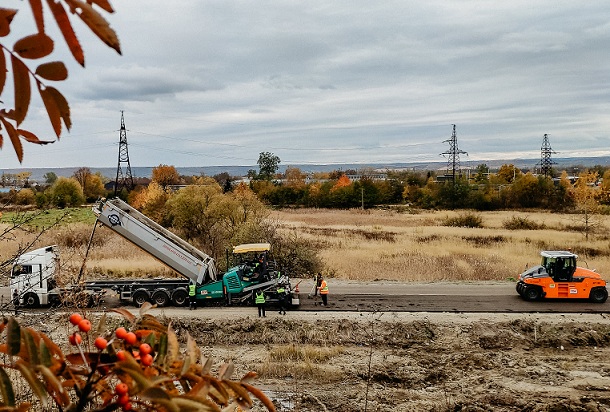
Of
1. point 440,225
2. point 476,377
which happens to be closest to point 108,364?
point 476,377

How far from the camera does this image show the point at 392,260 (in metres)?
26.3

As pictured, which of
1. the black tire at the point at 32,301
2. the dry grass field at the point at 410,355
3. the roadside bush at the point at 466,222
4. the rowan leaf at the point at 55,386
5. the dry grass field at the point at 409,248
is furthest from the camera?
the roadside bush at the point at 466,222

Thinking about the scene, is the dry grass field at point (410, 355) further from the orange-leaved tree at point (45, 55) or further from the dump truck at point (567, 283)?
the orange-leaved tree at point (45, 55)

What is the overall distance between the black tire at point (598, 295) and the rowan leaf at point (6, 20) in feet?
62.7

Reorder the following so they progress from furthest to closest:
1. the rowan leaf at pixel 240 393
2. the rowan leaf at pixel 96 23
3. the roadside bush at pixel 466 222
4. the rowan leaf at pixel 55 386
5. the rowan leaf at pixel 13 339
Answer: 1. the roadside bush at pixel 466 222
2. the rowan leaf at pixel 240 393
3. the rowan leaf at pixel 13 339
4. the rowan leaf at pixel 55 386
5. the rowan leaf at pixel 96 23

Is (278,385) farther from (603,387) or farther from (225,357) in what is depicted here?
(603,387)

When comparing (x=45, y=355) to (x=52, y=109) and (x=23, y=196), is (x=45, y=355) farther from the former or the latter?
(x=23, y=196)

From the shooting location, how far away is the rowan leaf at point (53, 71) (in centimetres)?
109

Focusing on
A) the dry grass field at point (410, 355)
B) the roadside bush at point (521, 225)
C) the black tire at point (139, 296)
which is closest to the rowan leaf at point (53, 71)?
the dry grass field at point (410, 355)

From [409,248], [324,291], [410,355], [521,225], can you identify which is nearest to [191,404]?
[410,355]

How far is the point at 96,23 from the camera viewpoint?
2.97 feet

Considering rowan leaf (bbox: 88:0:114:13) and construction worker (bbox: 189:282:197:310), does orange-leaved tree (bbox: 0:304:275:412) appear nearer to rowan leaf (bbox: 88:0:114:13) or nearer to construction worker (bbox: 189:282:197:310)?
rowan leaf (bbox: 88:0:114:13)

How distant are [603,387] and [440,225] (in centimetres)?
3453

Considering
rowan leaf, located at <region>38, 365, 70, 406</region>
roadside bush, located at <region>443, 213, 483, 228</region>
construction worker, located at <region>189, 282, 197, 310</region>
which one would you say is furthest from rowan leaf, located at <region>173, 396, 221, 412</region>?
roadside bush, located at <region>443, 213, 483, 228</region>
